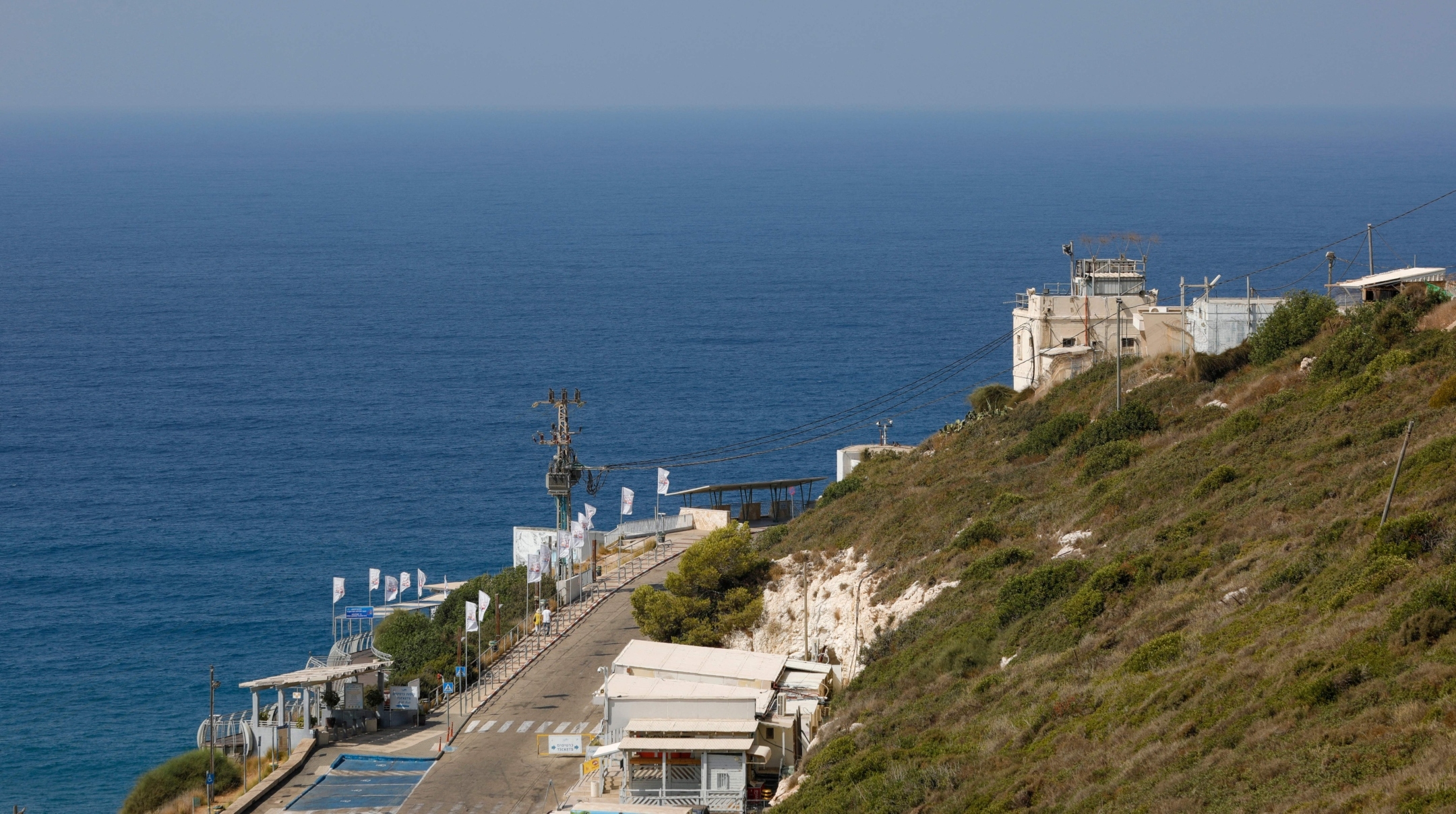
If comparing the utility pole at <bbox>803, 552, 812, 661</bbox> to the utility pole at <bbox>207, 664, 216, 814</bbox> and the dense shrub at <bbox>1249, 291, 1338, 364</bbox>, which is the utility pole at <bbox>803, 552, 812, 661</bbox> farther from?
the dense shrub at <bbox>1249, 291, 1338, 364</bbox>

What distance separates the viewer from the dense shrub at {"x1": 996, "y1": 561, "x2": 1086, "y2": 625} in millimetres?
32938

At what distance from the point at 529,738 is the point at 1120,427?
60.8 ft

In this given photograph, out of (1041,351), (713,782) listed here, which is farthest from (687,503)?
(713,782)

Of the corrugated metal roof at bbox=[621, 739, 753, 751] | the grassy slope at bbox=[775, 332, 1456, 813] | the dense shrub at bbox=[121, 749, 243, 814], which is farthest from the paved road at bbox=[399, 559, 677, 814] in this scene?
the grassy slope at bbox=[775, 332, 1456, 813]

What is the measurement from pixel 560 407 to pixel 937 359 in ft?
232

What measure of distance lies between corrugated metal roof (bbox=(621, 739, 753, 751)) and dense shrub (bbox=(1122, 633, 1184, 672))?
9251 mm

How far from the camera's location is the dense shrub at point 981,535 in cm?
3891

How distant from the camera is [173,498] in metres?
85.3

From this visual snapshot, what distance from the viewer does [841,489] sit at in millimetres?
54000

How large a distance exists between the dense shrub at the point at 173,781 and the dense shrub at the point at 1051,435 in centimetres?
2457

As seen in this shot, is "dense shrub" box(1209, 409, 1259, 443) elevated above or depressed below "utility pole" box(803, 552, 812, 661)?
above

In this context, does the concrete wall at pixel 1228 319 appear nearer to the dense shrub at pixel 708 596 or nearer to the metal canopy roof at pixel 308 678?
the dense shrub at pixel 708 596

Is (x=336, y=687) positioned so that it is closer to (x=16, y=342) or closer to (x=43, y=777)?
(x=43, y=777)

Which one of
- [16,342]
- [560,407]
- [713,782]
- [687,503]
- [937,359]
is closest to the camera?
[713,782]
